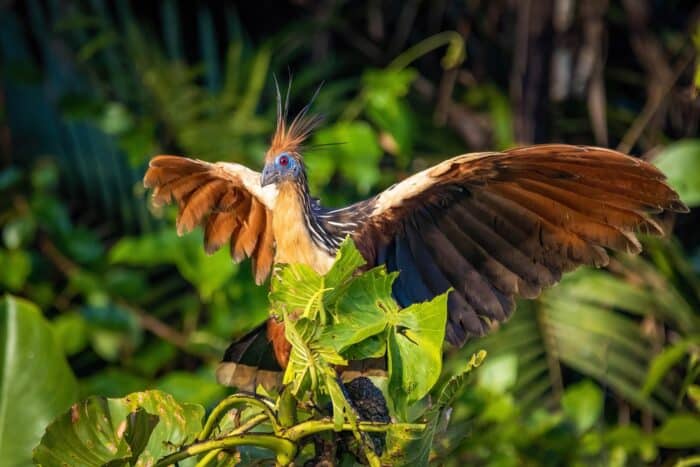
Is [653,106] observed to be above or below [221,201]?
below

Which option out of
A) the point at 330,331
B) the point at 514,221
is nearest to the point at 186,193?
the point at 514,221

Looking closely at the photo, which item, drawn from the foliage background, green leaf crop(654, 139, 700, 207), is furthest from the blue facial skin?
green leaf crop(654, 139, 700, 207)

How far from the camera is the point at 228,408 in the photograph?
1974 millimetres

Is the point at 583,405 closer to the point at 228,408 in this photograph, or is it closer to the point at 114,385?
the point at 114,385

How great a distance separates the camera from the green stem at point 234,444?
1.89m

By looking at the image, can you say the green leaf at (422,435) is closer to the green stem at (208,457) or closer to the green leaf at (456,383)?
the green leaf at (456,383)

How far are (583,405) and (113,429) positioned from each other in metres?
2.08

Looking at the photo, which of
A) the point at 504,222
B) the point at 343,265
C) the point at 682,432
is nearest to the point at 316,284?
the point at 343,265

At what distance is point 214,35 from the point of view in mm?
5789

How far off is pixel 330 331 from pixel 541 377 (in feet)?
9.15

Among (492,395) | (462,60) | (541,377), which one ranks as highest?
(462,60)

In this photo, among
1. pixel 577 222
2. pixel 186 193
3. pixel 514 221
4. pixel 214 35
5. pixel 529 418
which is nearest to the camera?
pixel 577 222

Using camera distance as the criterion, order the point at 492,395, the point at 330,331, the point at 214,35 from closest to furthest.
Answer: the point at 330,331, the point at 492,395, the point at 214,35

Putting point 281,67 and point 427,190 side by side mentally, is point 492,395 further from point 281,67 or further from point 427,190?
point 281,67
